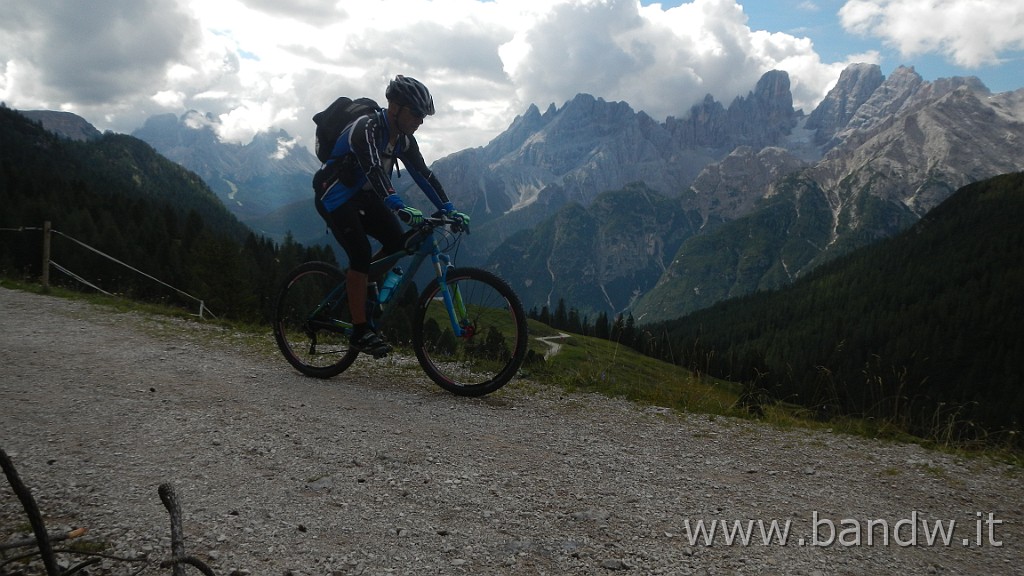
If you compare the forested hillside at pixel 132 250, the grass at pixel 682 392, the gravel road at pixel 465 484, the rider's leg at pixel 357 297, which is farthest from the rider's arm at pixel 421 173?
the forested hillside at pixel 132 250

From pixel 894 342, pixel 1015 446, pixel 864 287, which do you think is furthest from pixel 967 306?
pixel 1015 446

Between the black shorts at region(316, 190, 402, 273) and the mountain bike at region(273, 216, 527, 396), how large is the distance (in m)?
0.19

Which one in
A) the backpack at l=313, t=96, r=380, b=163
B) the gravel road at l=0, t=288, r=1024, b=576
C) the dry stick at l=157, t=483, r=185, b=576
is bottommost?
the gravel road at l=0, t=288, r=1024, b=576

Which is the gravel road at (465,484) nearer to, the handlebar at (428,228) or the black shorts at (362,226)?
the black shorts at (362,226)

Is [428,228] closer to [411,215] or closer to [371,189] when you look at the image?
[411,215]

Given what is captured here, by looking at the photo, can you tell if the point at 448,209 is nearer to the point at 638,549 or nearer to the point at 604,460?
the point at 604,460

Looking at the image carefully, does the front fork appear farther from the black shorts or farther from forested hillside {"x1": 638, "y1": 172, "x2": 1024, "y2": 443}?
forested hillside {"x1": 638, "y1": 172, "x2": 1024, "y2": 443}

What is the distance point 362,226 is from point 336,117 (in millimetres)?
1579

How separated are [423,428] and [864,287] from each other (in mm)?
204881

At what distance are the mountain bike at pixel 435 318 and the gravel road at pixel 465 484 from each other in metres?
0.77

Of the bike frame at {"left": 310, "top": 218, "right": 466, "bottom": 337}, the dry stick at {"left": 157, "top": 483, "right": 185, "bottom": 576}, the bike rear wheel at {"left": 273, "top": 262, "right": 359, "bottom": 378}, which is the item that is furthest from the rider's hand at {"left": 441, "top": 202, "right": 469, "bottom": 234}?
the dry stick at {"left": 157, "top": 483, "right": 185, "bottom": 576}

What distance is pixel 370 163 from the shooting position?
291 inches

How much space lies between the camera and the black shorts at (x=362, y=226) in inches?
314

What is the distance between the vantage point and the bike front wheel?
7.55m
